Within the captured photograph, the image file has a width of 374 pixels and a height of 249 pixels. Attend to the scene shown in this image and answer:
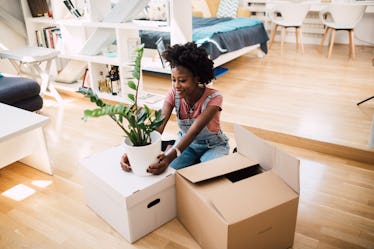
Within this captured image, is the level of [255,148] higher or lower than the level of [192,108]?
lower

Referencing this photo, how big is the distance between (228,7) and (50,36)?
2.92 metres

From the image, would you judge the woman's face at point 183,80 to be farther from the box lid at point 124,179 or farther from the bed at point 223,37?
the bed at point 223,37

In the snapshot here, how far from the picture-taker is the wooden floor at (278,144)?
1803 millimetres

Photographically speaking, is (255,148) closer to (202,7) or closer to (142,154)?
(142,154)

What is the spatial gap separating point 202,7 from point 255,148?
463 cm

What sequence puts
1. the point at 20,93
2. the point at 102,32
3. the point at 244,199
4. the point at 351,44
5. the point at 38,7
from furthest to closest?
the point at 351,44 < the point at 38,7 < the point at 102,32 < the point at 20,93 < the point at 244,199

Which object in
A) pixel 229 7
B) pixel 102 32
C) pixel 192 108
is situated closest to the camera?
pixel 192 108

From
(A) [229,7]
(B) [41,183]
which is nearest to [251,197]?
(B) [41,183]

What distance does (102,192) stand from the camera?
1822mm

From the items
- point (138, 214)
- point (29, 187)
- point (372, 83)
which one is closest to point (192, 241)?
point (138, 214)

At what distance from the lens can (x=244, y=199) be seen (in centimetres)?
151

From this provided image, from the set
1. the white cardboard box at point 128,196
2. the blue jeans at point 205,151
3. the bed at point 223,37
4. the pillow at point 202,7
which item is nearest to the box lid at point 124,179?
the white cardboard box at point 128,196

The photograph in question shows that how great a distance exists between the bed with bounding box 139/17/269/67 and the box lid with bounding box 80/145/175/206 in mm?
2137

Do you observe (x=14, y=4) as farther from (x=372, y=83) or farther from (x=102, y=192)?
(x=372, y=83)
